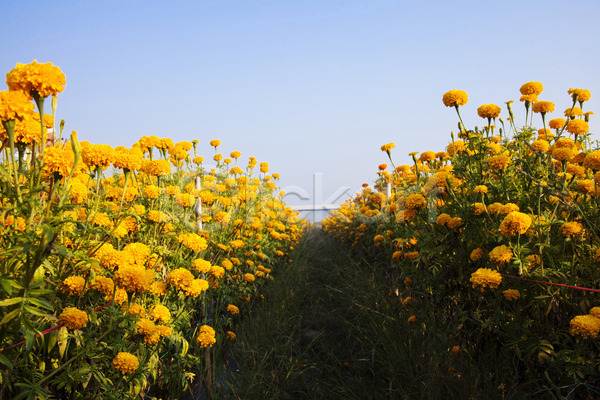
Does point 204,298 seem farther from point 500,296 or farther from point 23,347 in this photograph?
point 500,296

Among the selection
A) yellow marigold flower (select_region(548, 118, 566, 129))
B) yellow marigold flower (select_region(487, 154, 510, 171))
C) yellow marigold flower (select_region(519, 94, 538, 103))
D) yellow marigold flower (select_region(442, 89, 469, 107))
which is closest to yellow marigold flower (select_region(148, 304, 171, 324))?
yellow marigold flower (select_region(487, 154, 510, 171))

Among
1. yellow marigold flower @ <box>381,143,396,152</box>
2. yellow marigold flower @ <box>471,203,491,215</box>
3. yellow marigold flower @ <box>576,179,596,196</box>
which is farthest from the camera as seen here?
yellow marigold flower @ <box>381,143,396,152</box>

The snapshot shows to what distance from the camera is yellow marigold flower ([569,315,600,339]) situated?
183 centimetres

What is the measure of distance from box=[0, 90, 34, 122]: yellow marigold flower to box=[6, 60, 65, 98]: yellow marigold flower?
67 mm

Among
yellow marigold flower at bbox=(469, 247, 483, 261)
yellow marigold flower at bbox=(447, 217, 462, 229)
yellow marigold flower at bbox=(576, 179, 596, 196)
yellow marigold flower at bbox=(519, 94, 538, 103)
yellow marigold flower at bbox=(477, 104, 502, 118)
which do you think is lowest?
yellow marigold flower at bbox=(469, 247, 483, 261)

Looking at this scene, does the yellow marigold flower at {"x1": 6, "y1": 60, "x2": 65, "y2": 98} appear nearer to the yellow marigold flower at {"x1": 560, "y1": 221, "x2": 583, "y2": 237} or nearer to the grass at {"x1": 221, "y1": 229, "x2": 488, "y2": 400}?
the grass at {"x1": 221, "y1": 229, "x2": 488, "y2": 400}

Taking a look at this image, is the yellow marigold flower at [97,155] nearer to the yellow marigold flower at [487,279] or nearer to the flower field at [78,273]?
the flower field at [78,273]

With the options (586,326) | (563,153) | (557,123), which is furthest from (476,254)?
(557,123)

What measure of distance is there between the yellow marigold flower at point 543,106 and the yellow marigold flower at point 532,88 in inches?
3.5

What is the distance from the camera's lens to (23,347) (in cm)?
172

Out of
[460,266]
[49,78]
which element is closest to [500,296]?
[460,266]

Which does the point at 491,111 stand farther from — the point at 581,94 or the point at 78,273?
the point at 78,273

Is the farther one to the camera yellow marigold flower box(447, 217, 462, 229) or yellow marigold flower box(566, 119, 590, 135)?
yellow marigold flower box(566, 119, 590, 135)

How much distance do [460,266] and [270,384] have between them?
1.68 metres
